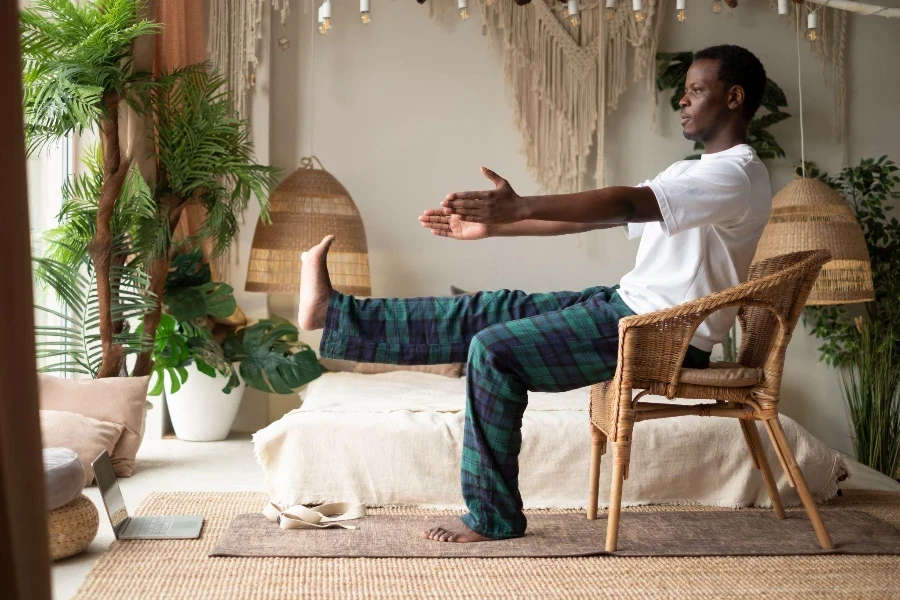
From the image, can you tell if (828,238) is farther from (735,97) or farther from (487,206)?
(487,206)

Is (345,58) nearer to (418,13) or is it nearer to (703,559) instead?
(418,13)

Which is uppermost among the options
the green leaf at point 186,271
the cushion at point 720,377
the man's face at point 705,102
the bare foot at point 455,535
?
the man's face at point 705,102

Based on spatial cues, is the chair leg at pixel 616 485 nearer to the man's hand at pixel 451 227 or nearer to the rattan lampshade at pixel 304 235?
the man's hand at pixel 451 227

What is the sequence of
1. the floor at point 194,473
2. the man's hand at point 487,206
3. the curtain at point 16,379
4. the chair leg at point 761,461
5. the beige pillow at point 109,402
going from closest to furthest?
the curtain at point 16,379 < the man's hand at point 487,206 < the chair leg at point 761,461 < the floor at point 194,473 < the beige pillow at point 109,402

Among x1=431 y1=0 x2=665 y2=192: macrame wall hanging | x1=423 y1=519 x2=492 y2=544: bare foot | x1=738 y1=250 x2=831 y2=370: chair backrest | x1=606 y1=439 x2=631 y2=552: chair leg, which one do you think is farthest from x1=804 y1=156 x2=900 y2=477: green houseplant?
x1=423 y1=519 x2=492 y2=544: bare foot

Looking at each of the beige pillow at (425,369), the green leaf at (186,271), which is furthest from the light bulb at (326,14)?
the beige pillow at (425,369)

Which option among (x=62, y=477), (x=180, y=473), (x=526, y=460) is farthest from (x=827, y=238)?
(x=62, y=477)

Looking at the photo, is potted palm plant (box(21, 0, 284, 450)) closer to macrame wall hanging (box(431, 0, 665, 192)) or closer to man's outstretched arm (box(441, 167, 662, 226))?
macrame wall hanging (box(431, 0, 665, 192))

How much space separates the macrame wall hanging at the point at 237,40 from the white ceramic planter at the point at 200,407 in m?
1.21

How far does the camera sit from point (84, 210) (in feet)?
11.1

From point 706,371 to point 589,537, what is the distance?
1.72 ft

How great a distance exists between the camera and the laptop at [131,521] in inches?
90.5

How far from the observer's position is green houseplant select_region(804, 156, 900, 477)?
160 inches

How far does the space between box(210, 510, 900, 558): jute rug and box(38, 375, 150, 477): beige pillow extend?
2.99 feet
